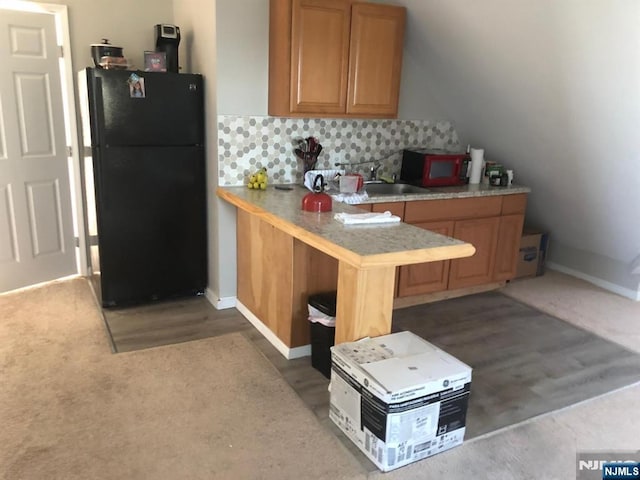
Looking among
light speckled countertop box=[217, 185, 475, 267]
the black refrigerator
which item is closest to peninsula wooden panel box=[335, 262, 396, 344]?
light speckled countertop box=[217, 185, 475, 267]

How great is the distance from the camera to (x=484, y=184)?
4.36 m

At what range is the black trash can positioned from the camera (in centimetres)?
281

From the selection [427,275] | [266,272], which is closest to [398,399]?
[266,272]

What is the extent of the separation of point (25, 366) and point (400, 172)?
300 cm

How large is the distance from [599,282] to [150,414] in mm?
3903

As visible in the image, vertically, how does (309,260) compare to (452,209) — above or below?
below

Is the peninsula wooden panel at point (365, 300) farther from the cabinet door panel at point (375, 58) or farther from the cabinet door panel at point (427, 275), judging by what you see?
the cabinet door panel at point (375, 58)

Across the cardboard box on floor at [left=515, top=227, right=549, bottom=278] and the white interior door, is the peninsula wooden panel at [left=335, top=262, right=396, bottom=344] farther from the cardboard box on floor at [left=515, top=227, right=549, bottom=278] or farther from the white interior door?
the white interior door

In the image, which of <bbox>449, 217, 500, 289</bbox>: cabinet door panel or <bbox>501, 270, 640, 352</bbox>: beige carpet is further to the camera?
<bbox>449, 217, 500, 289</bbox>: cabinet door panel

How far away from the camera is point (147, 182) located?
11.9 feet

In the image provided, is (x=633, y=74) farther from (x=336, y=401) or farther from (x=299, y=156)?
(x=336, y=401)

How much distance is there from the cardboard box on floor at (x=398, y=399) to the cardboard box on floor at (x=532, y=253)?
2.57m

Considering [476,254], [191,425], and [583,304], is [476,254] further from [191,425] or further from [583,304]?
[191,425]

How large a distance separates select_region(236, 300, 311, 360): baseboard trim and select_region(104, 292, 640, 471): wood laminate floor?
36 millimetres
